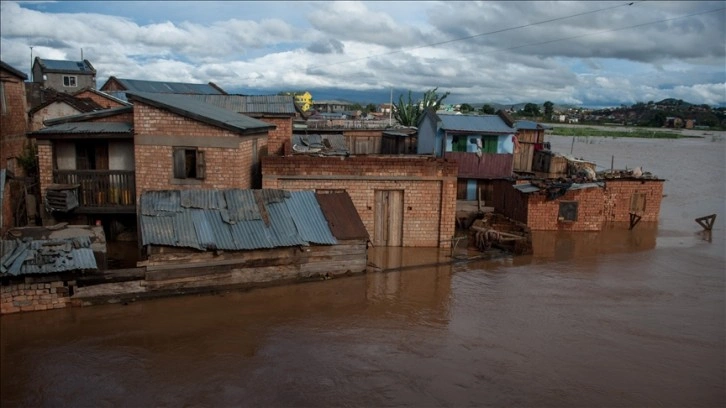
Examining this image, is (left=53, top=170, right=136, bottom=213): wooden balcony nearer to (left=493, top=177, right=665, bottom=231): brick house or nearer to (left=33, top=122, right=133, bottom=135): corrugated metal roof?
(left=33, top=122, right=133, bottom=135): corrugated metal roof

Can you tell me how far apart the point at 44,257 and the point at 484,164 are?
1628cm

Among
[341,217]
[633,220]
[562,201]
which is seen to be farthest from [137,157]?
[633,220]

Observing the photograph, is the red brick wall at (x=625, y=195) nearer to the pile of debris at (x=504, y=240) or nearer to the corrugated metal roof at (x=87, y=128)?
the pile of debris at (x=504, y=240)

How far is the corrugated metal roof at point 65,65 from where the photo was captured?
42.4 m

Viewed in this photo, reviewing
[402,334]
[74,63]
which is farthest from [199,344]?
[74,63]

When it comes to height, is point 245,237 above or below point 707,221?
above

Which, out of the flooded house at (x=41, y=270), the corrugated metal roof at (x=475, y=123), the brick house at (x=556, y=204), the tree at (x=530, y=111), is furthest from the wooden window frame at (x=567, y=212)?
the tree at (x=530, y=111)

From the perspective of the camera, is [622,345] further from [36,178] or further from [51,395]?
[36,178]

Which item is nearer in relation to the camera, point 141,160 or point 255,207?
point 255,207

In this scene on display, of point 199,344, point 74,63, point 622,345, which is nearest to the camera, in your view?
point 199,344

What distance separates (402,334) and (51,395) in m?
5.93

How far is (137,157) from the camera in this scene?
14.5 m

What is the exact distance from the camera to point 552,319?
447 inches

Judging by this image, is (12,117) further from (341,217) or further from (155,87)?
(155,87)
